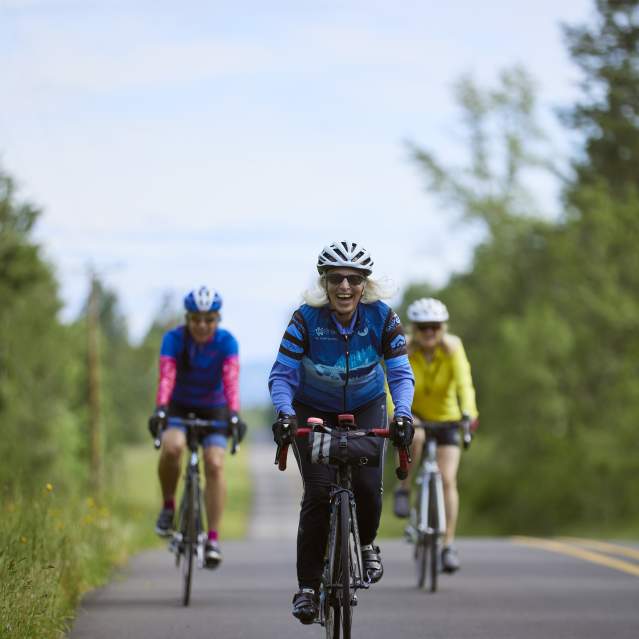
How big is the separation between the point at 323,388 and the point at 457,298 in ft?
177

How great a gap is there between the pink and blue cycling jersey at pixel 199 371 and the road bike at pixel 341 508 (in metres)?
3.47

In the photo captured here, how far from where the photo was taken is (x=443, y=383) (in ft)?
41.8

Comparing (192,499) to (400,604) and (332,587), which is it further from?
(332,587)

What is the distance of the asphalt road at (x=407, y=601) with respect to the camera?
9344 mm

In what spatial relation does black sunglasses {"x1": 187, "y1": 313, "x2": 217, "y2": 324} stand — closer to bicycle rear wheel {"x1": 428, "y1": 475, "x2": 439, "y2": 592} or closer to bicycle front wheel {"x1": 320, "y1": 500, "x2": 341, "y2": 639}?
bicycle rear wheel {"x1": 428, "y1": 475, "x2": 439, "y2": 592}

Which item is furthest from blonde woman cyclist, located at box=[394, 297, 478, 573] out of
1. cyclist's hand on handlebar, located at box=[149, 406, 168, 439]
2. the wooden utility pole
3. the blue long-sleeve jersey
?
the wooden utility pole

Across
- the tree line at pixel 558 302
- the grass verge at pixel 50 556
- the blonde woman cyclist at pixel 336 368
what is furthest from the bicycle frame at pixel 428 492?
the tree line at pixel 558 302

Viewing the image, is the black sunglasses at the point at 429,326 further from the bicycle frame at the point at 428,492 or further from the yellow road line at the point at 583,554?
the yellow road line at the point at 583,554

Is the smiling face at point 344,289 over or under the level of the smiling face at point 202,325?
under

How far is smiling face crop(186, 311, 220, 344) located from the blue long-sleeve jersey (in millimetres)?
3164

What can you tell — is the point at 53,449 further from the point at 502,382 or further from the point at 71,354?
the point at 502,382

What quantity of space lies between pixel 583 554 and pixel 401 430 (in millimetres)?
8506

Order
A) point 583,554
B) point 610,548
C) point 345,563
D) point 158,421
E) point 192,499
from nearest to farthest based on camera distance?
1. point 345,563
2. point 158,421
3. point 192,499
4. point 583,554
5. point 610,548

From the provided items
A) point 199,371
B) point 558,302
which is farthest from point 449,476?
point 558,302
